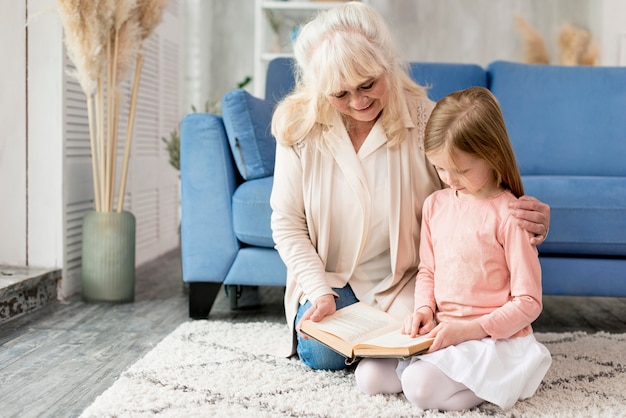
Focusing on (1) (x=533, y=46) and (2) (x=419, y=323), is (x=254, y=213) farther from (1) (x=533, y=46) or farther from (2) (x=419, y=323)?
(1) (x=533, y=46)

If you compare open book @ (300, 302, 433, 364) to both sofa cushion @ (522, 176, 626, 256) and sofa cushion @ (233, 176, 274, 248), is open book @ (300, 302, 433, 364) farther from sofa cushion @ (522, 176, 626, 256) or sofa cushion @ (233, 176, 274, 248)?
sofa cushion @ (522, 176, 626, 256)

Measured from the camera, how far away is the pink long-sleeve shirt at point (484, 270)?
1517 millimetres

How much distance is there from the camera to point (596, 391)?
1.65m

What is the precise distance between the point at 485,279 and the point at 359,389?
0.37m

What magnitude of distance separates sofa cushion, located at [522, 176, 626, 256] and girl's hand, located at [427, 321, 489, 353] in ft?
2.82

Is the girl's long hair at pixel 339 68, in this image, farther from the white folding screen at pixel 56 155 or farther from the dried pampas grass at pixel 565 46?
the dried pampas grass at pixel 565 46

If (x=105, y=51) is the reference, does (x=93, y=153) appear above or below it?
below

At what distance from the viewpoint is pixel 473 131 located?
1522 millimetres

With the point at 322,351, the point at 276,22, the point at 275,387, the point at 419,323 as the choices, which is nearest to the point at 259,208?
the point at 322,351

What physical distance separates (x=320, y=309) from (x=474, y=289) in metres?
0.35

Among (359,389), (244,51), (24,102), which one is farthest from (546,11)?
(359,389)

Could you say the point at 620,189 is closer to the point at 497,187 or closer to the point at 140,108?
the point at 497,187

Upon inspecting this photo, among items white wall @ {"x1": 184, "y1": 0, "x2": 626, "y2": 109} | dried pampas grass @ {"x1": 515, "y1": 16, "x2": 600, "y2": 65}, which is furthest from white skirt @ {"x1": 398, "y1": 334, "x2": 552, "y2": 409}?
white wall @ {"x1": 184, "y1": 0, "x2": 626, "y2": 109}

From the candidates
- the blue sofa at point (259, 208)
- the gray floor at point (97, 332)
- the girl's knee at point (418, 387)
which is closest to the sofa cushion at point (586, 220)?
the blue sofa at point (259, 208)
